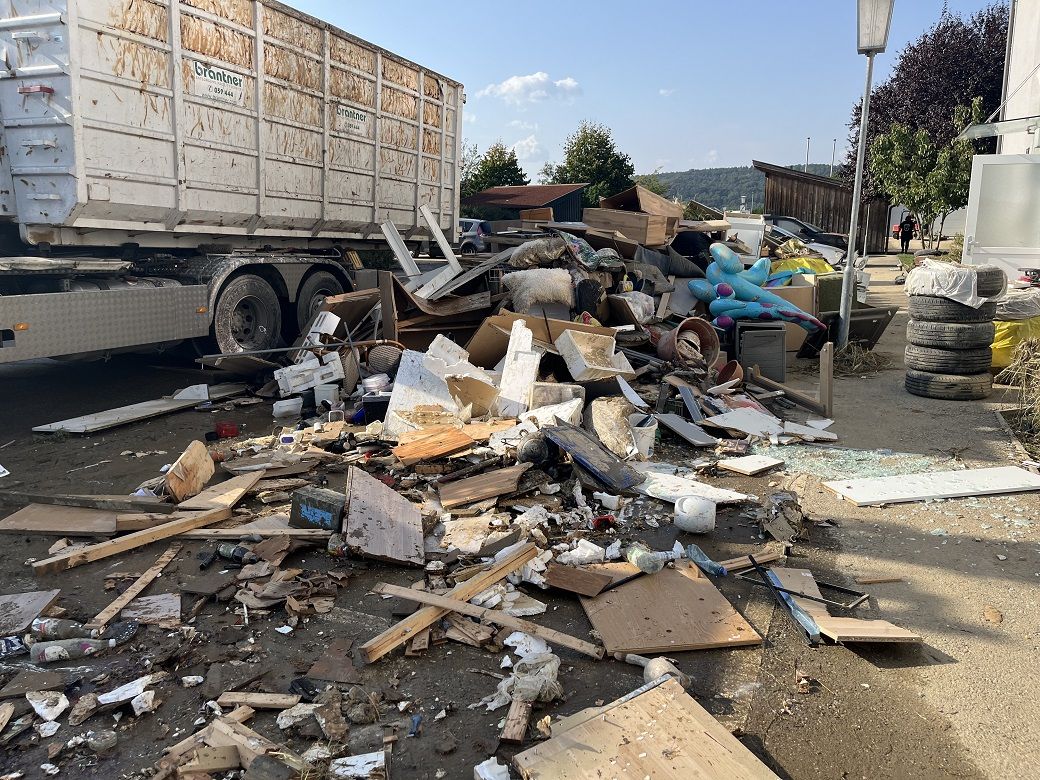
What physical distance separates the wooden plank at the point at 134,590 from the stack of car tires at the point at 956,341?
753cm

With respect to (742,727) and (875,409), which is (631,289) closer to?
(875,409)

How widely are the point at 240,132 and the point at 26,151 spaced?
2.06 m

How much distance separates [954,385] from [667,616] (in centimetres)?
596

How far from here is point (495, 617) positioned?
3.32 metres

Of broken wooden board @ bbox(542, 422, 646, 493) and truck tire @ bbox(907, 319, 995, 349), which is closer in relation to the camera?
broken wooden board @ bbox(542, 422, 646, 493)

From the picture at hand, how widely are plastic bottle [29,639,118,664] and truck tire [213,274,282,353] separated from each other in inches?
208

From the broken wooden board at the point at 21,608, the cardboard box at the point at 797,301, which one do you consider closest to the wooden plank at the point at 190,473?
the broken wooden board at the point at 21,608

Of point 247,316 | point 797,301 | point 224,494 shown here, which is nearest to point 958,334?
point 797,301

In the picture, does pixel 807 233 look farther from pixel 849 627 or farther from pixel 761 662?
pixel 761 662

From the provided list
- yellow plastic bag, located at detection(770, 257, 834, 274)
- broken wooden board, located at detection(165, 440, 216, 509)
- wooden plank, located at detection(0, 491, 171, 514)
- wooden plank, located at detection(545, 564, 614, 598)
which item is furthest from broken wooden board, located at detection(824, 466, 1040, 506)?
yellow plastic bag, located at detection(770, 257, 834, 274)

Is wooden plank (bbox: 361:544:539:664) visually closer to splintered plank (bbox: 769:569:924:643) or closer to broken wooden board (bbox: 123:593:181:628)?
broken wooden board (bbox: 123:593:181:628)

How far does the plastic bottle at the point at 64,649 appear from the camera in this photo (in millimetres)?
3078

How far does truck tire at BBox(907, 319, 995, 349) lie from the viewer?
762 cm

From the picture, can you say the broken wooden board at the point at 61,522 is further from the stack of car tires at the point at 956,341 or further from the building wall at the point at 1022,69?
the building wall at the point at 1022,69
